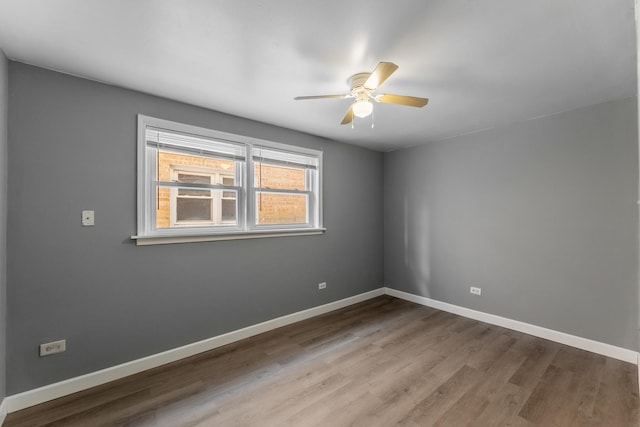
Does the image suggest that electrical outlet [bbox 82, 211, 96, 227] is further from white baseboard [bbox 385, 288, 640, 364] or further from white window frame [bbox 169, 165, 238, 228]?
white baseboard [bbox 385, 288, 640, 364]

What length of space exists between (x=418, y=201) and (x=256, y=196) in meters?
2.44

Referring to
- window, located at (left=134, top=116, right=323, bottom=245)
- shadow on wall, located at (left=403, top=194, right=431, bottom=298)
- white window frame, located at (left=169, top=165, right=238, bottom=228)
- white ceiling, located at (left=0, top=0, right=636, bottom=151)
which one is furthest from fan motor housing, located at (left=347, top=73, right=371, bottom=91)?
shadow on wall, located at (left=403, top=194, right=431, bottom=298)

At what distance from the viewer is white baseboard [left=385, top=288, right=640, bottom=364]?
2479 millimetres

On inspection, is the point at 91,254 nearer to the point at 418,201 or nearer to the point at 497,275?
the point at 418,201

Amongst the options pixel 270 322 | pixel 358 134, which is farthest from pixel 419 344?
pixel 358 134

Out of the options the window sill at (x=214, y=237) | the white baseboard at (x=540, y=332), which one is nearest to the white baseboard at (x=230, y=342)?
the white baseboard at (x=540, y=332)

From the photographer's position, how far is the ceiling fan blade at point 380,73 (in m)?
1.55

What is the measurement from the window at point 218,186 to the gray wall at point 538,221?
1.76 metres

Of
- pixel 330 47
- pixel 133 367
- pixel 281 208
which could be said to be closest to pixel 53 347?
pixel 133 367

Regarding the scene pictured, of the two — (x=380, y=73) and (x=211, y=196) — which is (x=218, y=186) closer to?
(x=211, y=196)

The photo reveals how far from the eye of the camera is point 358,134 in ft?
11.7

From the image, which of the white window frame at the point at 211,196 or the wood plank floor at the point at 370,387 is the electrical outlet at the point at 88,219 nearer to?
the white window frame at the point at 211,196

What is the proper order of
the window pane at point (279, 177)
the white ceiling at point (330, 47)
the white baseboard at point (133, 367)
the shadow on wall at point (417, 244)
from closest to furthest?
the white ceiling at point (330, 47) < the white baseboard at point (133, 367) < the window pane at point (279, 177) < the shadow on wall at point (417, 244)

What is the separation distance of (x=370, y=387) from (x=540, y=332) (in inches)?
85.9
